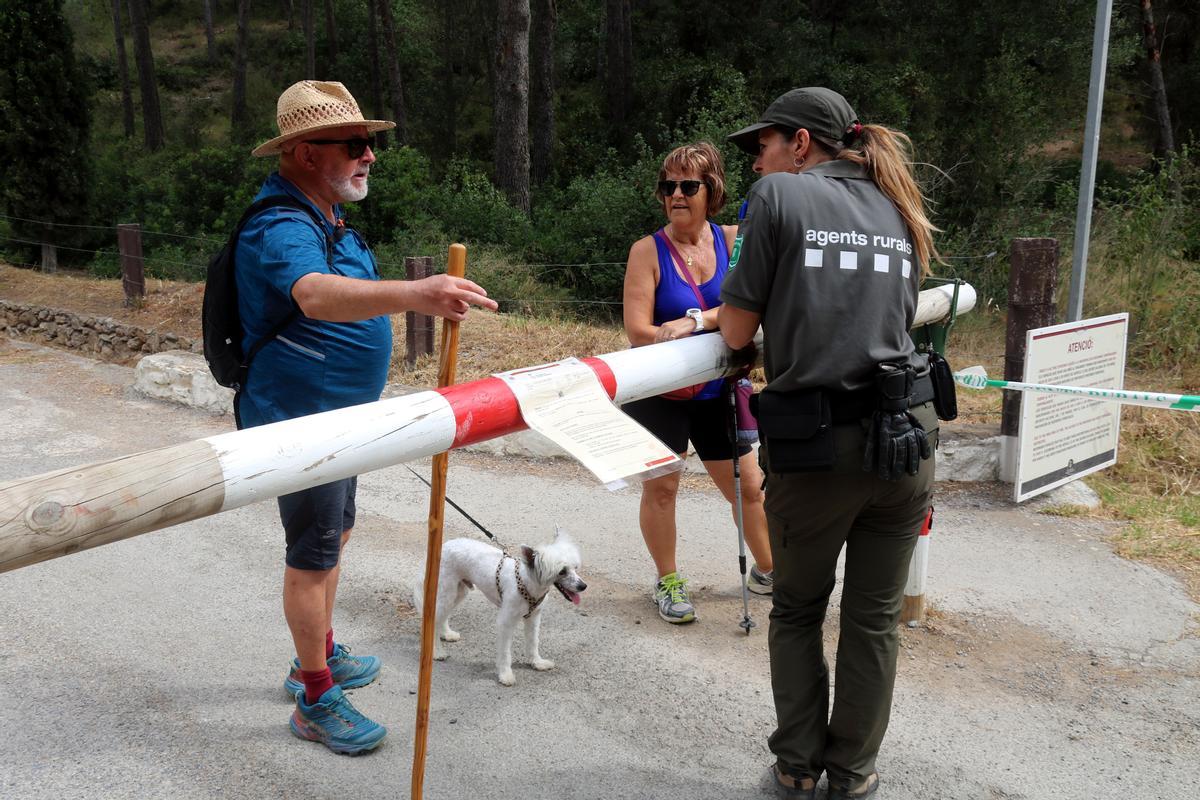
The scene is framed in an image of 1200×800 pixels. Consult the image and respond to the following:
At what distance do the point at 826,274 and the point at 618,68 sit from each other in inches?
980

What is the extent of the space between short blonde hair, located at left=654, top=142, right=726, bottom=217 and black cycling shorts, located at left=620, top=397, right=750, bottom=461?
2.81ft

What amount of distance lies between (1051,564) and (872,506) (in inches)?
111

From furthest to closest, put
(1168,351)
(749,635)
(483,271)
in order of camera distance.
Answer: (483,271)
(1168,351)
(749,635)

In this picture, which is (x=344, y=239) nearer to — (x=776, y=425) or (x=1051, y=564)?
(x=776, y=425)

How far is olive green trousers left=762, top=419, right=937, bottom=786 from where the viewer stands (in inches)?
105

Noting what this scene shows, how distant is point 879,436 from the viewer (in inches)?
99.6

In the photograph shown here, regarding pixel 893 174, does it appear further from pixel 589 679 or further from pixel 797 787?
pixel 589 679

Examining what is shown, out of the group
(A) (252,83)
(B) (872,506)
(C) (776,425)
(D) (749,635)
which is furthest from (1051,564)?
(A) (252,83)

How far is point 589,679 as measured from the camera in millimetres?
3785

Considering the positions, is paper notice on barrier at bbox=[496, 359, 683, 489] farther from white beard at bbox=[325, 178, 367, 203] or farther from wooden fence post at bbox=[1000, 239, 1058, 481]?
wooden fence post at bbox=[1000, 239, 1058, 481]

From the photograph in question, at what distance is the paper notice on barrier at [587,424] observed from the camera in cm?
229

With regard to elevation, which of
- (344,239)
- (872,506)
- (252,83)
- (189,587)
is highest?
(252,83)

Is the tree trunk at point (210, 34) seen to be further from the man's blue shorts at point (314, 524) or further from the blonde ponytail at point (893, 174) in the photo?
the blonde ponytail at point (893, 174)

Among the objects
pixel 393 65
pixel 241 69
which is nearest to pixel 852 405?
pixel 393 65
